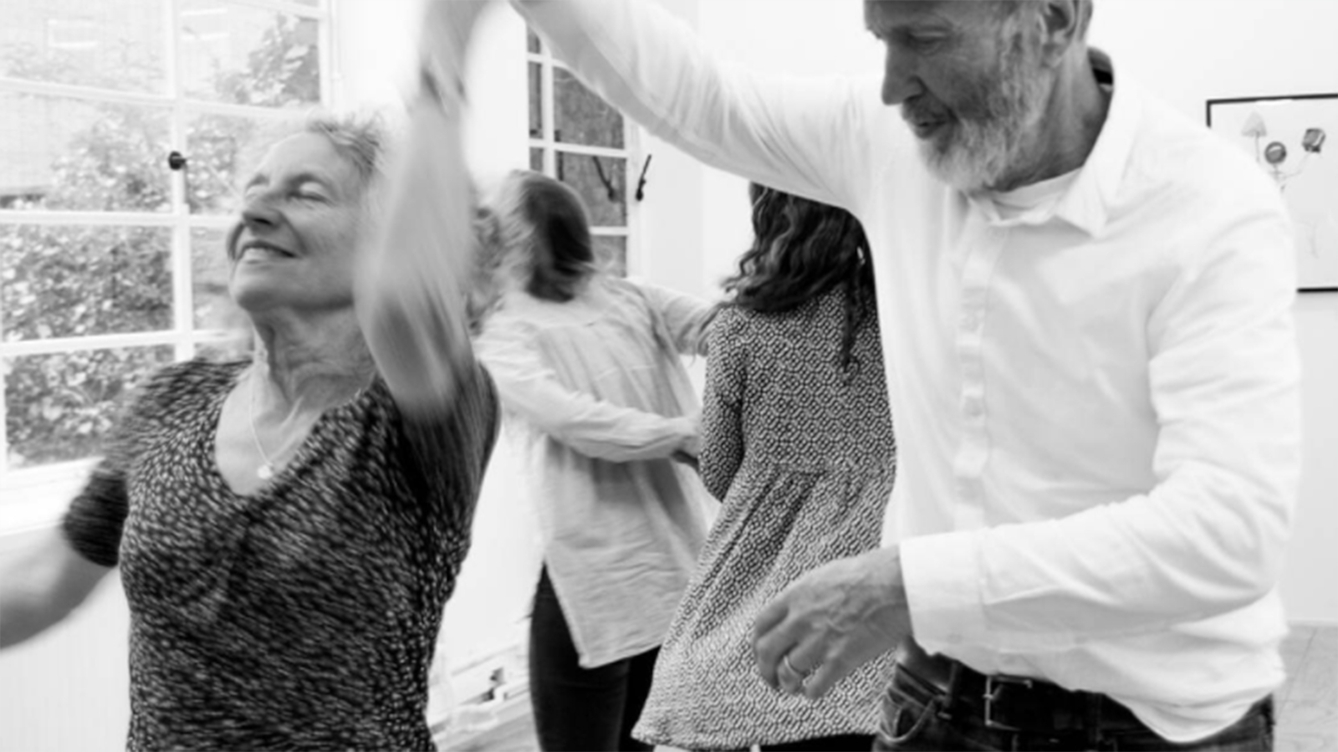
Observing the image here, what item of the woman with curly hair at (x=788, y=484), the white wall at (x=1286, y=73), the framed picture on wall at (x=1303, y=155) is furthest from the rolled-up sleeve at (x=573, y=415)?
the framed picture on wall at (x=1303, y=155)

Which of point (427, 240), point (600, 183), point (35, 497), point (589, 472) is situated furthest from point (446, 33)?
point (600, 183)

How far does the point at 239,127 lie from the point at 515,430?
1876 millimetres

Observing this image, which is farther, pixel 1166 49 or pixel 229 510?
pixel 1166 49

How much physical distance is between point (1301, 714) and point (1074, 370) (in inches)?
168

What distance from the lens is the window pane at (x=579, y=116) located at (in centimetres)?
628

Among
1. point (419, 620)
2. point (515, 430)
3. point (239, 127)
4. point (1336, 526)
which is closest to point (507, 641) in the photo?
point (239, 127)

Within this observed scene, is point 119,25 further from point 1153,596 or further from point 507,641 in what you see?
point 1153,596

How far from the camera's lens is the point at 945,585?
1.36 metres

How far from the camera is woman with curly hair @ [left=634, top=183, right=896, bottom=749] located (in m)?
2.45

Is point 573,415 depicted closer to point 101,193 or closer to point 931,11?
point 931,11

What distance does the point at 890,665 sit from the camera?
2.45 meters

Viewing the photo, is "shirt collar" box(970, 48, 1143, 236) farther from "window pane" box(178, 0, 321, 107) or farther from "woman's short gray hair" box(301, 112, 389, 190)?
"window pane" box(178, 0, 321, 107)

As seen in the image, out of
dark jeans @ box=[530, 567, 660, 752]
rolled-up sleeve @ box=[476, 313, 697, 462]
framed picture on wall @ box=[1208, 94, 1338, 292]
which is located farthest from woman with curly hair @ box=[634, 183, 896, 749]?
framed picture on wall @ box=[1208, 94, 1338, 292]

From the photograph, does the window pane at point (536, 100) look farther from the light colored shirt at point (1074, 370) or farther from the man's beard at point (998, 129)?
the man's beard at point (998, 129)
